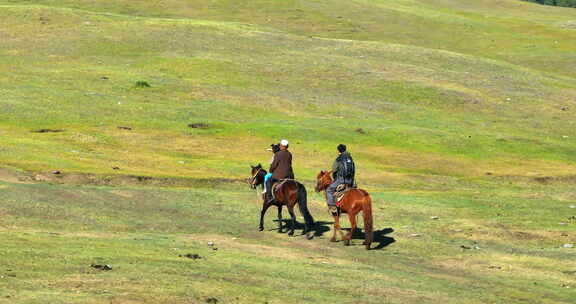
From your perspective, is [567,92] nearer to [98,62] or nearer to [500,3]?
[98,62]

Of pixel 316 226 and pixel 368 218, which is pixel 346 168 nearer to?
pixel 368 218

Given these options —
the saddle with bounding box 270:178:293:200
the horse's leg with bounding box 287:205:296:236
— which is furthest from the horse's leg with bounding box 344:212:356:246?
the saddle with bounding box 270:178:293:200

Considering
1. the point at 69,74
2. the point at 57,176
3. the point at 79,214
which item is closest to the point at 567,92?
the point at 69,74

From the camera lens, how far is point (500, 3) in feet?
582

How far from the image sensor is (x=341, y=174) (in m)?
33.4

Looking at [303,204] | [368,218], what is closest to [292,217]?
[303,204]

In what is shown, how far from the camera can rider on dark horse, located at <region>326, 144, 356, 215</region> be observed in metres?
33.3

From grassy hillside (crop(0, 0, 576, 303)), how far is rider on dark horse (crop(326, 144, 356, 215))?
5.27 ft

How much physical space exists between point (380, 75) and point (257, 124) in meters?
23.4

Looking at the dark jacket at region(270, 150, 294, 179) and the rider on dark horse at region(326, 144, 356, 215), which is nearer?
the rider on dark horse at region(326, 144, 356, 215)

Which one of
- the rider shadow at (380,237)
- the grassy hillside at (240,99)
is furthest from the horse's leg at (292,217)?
the grassy hillside at (240,99)

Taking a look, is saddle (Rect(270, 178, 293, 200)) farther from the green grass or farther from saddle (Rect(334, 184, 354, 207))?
saddle (Rect(334, 184, 354, 207))

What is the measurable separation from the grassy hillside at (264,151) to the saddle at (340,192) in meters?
1.49

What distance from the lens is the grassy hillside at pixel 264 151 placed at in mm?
26781
